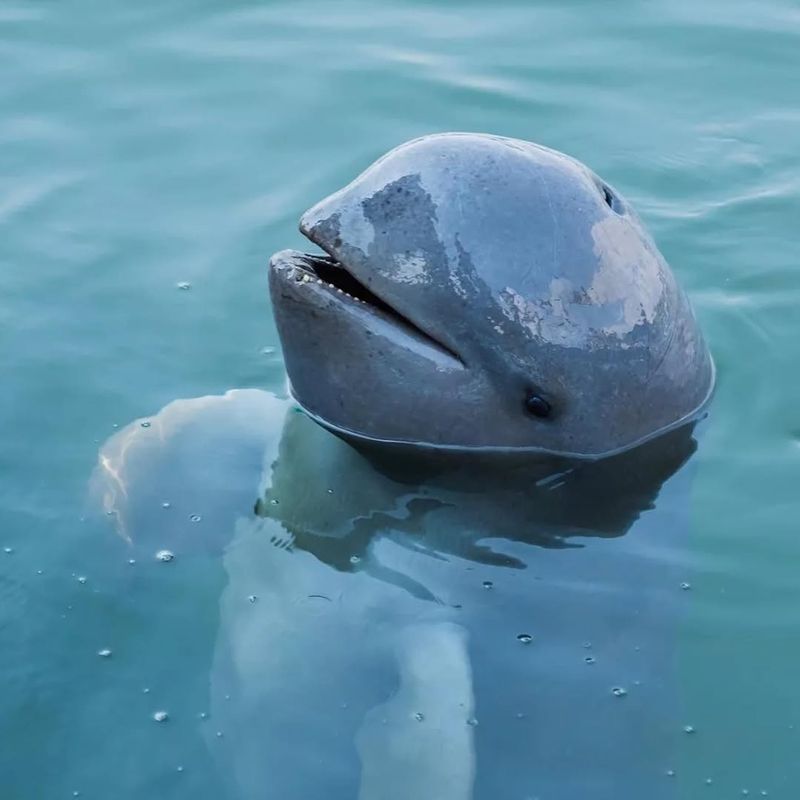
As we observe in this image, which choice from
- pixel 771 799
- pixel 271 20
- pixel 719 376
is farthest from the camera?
pixel 271 20

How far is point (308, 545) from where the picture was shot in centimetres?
703

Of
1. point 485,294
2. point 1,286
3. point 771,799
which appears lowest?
point 771,799

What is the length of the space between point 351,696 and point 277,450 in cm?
148

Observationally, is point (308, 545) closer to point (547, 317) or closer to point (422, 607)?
point (422, 607)

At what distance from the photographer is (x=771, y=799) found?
636 centimetres

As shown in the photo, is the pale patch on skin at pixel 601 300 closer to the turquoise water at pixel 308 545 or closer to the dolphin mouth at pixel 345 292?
the dolphin mouth at pixel 345 292

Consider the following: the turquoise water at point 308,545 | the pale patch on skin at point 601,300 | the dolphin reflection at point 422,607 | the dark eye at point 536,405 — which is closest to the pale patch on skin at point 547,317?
the pale patch on skin at point 601,300

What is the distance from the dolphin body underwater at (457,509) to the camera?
6449 millimetres

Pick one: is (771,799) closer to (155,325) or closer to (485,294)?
Answer: (485,294)

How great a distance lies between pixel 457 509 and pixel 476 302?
95 centimetres

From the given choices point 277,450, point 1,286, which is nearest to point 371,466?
point 277,450

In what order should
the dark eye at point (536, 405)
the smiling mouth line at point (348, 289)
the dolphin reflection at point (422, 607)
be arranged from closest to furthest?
1. the dolphin reflection at point (422, 607)
2. the smiling mouth line at point (348, 289)
3. the dark eye at point (536, 405)

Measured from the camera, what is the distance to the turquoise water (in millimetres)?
6453

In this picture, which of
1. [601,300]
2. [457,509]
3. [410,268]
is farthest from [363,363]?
[601,300]
